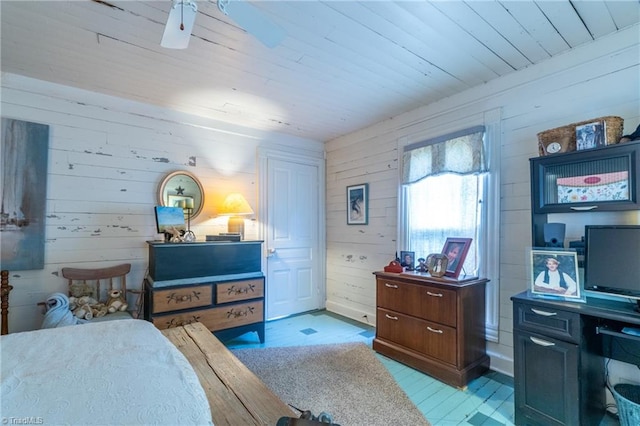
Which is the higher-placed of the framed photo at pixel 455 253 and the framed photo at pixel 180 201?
the framed photo at pixel 180 201

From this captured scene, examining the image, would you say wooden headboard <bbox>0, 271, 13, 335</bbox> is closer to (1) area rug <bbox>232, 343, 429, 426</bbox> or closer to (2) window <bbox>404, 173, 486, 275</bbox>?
(1) area rug <bbox>232, 343, 429, 426</bbox>

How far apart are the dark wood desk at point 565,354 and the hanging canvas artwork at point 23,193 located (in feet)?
12.5

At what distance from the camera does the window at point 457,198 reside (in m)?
2.61

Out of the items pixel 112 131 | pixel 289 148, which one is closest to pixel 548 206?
pixel 289 148

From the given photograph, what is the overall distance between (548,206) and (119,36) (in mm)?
3154

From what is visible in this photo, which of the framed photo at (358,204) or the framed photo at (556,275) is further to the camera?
the framed photo at (358,204)

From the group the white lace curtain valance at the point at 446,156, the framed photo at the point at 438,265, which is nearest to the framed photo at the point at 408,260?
the framed photo at the point at 438,265

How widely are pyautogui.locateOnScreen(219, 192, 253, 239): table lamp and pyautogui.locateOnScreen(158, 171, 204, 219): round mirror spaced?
289 mm

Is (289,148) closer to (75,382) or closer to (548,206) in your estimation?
(548,206)

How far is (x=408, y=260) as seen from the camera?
305 centimetres

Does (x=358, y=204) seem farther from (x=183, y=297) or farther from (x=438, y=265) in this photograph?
(x=183, y=297)

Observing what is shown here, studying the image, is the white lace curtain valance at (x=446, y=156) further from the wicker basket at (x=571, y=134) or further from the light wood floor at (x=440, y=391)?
the light wood floor at (x=440, y=391)

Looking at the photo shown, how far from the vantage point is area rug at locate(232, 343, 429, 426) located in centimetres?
199

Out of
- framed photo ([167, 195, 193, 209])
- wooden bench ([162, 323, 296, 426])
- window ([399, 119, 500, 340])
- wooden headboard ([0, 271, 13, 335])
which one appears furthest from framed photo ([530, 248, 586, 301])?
wooden headboard ([0, 271, 13, 335])
